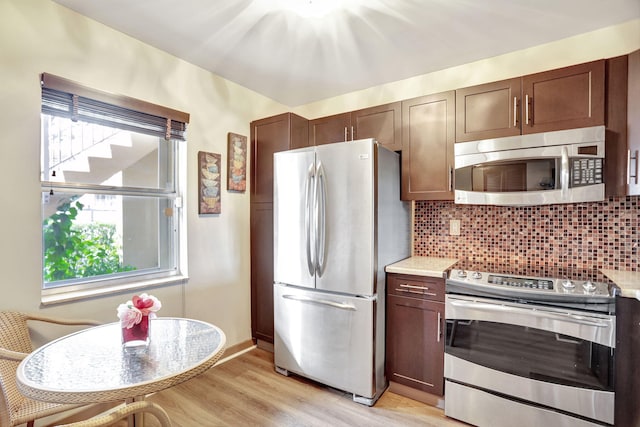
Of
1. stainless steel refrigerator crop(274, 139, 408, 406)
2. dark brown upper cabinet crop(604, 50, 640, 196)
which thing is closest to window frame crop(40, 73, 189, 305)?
stainless steel refrigerator crop(274, 139, 408, 406)

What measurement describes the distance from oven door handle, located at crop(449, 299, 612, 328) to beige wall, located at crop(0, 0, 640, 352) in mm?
1789

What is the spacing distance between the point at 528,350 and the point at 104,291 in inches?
107

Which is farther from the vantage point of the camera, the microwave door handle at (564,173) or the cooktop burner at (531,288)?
the microwave door handle at (564,173)

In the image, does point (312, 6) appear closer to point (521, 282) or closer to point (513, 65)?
point (513, 65)

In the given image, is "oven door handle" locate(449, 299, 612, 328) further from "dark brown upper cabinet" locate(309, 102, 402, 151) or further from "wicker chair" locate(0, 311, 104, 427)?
"wicker chair" locate(0, 311, 104, 427)

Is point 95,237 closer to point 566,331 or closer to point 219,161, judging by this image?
point 219,161

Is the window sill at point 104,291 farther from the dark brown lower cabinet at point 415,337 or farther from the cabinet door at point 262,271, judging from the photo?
the dark brown lower cabinet at point 415,337

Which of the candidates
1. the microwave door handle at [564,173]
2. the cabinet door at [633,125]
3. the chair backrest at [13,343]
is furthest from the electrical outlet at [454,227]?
the chair backrest at [13,343]

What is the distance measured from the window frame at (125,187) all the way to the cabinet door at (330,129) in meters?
1.16

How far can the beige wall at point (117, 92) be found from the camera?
5.60 feet

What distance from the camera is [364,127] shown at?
2.74 metres

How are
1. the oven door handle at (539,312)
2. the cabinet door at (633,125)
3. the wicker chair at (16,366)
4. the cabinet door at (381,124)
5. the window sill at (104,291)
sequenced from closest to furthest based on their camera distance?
the wicker chair at (16,366)
the oven door handle at (539,312)
the cabinet door at (633,125)
the window sill at (104,291)
the cabinet door at (381,124)

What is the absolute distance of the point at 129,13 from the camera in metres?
1.95

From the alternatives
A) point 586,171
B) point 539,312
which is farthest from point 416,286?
point 586,171
